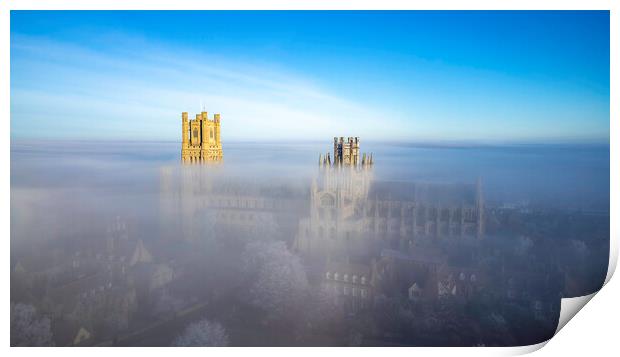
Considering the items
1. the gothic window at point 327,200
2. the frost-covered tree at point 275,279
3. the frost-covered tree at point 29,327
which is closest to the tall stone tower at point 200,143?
the frost-covered tree at point 275,279

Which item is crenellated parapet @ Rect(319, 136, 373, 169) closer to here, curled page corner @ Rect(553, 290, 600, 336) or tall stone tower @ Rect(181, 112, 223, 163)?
tall stone tower @ Rect(181, 112, 223, 163)

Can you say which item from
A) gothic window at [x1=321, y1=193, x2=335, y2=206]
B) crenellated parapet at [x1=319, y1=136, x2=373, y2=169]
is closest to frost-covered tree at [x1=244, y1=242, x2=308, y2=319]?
gothic window at [x1=321, y1=193, x2=335, y2=206]

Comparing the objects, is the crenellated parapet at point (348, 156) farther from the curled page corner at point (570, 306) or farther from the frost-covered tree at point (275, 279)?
the curled page corner at point (570, 306)

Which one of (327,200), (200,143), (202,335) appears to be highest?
(200,143)

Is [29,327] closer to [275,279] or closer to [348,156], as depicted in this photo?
[275,279]

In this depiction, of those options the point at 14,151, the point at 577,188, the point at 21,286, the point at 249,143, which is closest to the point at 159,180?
the point at 249,143
